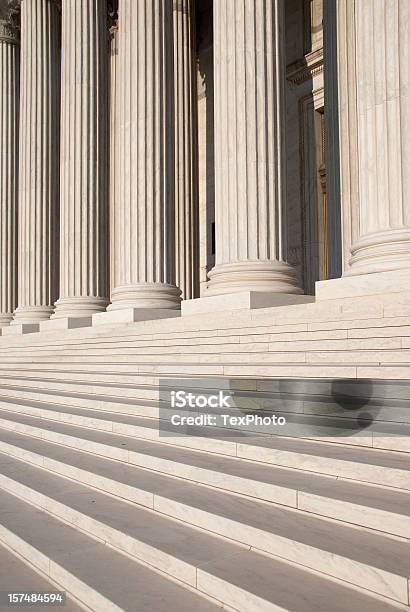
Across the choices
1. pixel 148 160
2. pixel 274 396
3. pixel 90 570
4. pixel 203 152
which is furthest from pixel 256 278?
pixel 203 152

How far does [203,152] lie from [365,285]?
3737 centimetres

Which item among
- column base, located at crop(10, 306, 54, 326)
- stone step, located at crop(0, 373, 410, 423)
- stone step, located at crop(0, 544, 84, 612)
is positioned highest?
column base, located at crop(10, 306, 54, 326)

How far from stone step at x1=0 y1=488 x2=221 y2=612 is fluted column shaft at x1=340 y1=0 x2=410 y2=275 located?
13.1 m

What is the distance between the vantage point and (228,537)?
391 inches

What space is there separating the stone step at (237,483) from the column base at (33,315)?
1190 inches

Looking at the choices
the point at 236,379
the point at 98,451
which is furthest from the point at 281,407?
the point at 98,451

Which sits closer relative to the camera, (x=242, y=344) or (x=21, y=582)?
(x=21, y=582)

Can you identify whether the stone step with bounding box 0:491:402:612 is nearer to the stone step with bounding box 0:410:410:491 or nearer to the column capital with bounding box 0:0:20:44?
the stone step with bounding box 0:410:410:491

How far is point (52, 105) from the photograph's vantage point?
157 feet

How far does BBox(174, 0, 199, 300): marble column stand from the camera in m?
42.2

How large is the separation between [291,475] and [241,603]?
3.61m

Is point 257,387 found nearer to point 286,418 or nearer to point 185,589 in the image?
point 286,418

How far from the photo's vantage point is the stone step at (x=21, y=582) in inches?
364

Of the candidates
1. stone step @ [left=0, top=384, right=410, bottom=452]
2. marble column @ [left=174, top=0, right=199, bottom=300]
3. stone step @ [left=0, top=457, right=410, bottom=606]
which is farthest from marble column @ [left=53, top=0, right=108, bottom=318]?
stone step @ [left=0, top=457, right=410, bottom=606]
